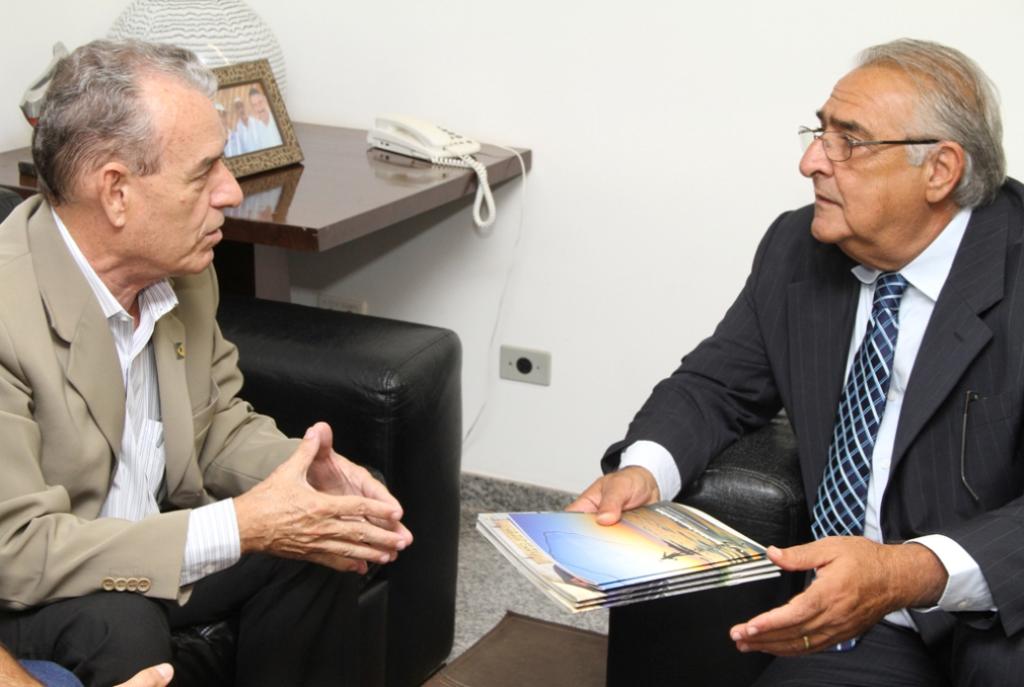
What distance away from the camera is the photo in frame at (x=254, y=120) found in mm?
2555

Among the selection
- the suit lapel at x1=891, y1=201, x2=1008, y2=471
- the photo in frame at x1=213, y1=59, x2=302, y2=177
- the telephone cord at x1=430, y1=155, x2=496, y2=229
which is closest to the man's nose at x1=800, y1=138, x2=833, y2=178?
the suit lapel at x1=891, y1=201, x2=1008, y2=471

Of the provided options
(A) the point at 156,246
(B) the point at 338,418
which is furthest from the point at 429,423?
(A) the point at 156,246

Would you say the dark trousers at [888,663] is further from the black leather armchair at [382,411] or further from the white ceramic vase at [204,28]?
the white ceramic vase at [204,28]

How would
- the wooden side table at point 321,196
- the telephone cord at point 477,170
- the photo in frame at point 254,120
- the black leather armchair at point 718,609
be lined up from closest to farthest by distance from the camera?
the black leather armchair at point 718,609 < the wooden side table at point 321,196 < the photo in frame at point 254,120 < the telephone cord at point 477,170

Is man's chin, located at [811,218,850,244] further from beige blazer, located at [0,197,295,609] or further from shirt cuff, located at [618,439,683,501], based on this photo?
beige blazer, located at [0,197,295,609]

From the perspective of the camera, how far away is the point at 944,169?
1.85 m

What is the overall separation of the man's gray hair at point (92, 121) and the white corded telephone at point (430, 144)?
104 cm

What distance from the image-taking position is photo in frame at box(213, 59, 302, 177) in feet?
8.38

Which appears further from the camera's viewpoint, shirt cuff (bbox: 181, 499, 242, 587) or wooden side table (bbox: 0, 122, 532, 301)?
wooden side table (bbox: 0, 122, 532, 301)

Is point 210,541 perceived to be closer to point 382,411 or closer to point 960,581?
point 382,411

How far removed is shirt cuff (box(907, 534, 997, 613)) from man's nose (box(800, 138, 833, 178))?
574 mm

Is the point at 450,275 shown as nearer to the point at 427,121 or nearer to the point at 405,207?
the point at 427,121

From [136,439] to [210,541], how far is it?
260 millimetres

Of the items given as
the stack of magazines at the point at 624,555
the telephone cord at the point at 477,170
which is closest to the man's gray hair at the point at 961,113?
the stack of magazines at the point at 624,555
